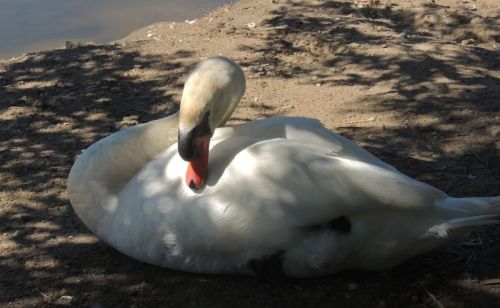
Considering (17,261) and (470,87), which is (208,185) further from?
(470,87)

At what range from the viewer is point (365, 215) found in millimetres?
3584

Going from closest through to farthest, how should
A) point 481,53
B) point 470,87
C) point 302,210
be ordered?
1. point 302,210
2. point 470,87
3. point 481,53

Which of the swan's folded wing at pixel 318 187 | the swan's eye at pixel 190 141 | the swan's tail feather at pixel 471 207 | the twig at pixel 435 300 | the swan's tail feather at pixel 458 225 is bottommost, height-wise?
the twig at pixel 435 300

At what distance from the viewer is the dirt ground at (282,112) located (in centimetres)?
383

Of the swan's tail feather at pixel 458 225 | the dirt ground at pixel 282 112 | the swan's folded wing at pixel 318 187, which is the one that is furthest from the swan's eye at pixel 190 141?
the swan's tail feather at pixel 458 225

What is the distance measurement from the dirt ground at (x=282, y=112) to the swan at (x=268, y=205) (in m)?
0.17

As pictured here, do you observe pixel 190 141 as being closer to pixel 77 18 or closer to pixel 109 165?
pixel 109 165

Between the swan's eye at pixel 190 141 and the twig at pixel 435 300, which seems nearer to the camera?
the twig at pixel 435 300

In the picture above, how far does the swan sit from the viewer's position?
353 cm

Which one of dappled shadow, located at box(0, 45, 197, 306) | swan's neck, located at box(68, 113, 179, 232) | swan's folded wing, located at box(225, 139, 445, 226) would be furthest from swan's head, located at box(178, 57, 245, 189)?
dappled shadow, located at box(0, 45, 197, 306)

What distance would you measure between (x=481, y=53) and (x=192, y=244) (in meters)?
4.24

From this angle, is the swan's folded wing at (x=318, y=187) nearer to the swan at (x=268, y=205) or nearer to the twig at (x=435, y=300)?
the swan at (x=268, y=205)

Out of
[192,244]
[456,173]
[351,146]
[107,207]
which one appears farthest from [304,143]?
[456,173]

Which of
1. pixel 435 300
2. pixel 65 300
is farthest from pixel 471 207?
pixel 65 300
